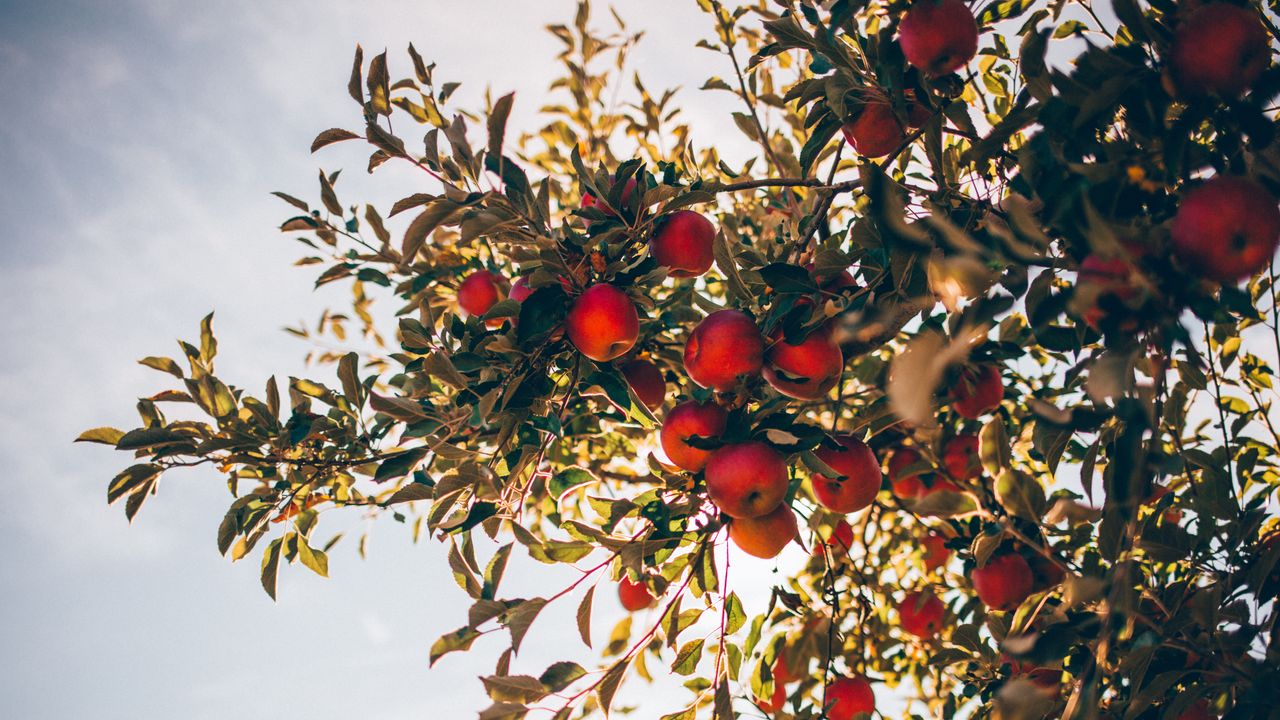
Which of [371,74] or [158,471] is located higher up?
[371,74]

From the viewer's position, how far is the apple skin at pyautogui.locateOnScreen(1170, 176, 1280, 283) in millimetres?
1081

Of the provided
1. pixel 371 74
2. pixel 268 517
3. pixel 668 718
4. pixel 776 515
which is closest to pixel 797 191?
pixel 776 515

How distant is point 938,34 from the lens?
156 cm

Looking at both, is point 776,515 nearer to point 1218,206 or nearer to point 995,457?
point 995,457

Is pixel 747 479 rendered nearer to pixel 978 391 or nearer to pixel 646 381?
pixel 646 381

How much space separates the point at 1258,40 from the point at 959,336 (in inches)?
34.3

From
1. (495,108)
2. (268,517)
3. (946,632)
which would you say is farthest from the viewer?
(946,632)

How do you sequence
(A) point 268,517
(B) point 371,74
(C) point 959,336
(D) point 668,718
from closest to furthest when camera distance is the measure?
(C) point 959,336
(B) point 371,74
(D) point 668,718
(A) point 268,517

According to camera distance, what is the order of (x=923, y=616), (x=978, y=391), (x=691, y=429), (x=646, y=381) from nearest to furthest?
1. (x=691, y=429)
2. (x=646, y=381)
3. (x=978, y=391)
4. (x=923, y=616)

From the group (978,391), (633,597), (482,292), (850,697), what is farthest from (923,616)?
(482,292)

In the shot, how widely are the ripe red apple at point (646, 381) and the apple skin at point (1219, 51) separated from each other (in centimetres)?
129

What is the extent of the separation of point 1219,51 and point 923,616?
2.39m

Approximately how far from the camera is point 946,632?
3.13 m

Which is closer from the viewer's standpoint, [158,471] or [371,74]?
[371,74]
